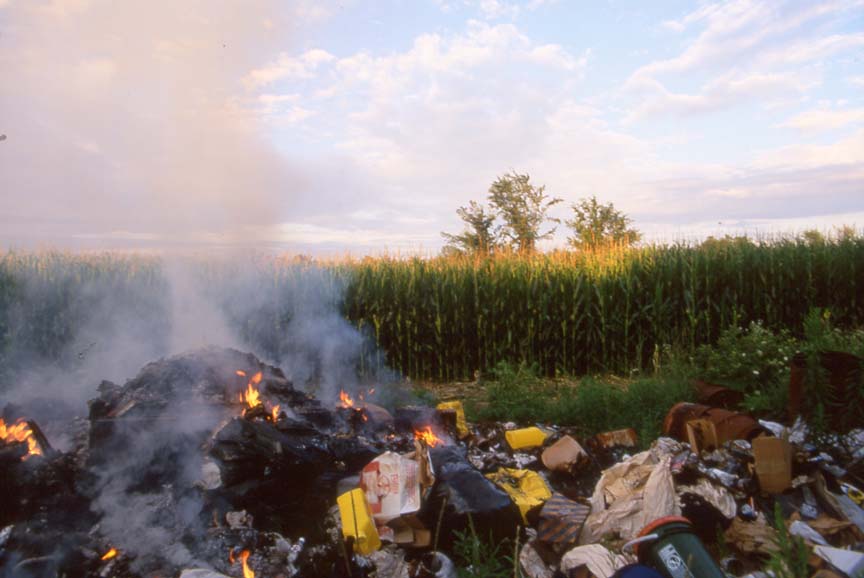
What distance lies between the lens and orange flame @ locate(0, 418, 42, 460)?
4.52m

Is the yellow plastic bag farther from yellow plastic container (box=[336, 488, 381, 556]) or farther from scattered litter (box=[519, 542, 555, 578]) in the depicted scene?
yellow plastic container (box=[336, 488, 381, 556])

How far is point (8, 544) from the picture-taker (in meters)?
3.63

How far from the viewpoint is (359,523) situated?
12.2 ft

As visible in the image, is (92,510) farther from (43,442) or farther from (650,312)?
(650,312)

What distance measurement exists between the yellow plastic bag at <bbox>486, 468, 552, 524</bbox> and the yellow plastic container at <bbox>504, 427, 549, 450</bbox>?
0.91 m

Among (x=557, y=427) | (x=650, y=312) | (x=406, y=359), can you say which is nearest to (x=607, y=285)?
(x=650, y=312)

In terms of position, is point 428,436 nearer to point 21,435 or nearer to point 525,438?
point 525,438

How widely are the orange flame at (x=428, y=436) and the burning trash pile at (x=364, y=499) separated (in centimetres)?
53

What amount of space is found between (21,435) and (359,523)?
117 inches

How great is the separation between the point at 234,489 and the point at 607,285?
8.19 meters

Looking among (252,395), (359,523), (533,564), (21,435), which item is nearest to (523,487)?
(533,564)

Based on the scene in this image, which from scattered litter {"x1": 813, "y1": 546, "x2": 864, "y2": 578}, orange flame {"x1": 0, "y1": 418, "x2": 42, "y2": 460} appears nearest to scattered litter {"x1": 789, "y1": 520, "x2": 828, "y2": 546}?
scattered litter {"x1": 813, "y1": 546, "x2": 864, "y2": 578}

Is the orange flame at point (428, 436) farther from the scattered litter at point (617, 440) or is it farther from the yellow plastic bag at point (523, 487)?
the scattered litter at point (617, 440)

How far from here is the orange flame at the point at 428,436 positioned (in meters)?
5.39
